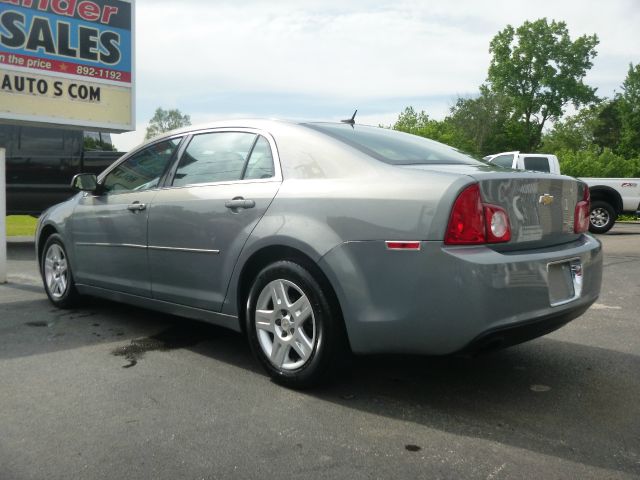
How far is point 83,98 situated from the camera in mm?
8312

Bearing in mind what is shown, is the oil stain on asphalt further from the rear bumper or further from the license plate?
the license plate

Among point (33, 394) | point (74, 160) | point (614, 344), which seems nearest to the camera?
point (33, 394)

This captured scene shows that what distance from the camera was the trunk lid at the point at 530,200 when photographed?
304cm

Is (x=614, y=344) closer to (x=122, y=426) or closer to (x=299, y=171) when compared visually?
(x=299, y=171)

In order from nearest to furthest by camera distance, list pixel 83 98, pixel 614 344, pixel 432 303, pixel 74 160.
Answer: pixel 432 303
pixel 614 344
pixel 83 98
pixel 74 160

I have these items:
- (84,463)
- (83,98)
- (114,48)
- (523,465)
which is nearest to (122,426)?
(84,463)

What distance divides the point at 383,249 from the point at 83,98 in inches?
258

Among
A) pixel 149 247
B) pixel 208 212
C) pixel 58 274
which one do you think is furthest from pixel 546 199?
pixel 58 274

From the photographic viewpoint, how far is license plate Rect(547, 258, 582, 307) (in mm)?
3115

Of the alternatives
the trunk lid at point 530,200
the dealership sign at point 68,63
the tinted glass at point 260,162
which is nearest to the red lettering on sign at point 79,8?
the dealership sign at point 68,63

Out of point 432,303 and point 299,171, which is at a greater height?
point 299,171

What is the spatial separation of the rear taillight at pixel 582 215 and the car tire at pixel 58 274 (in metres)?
4.04

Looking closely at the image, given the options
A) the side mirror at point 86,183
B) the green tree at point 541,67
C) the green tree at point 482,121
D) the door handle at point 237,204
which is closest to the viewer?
the door handle at point 237,204

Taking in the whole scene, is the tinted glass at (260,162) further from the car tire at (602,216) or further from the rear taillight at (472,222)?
the car tire at (602,216)
